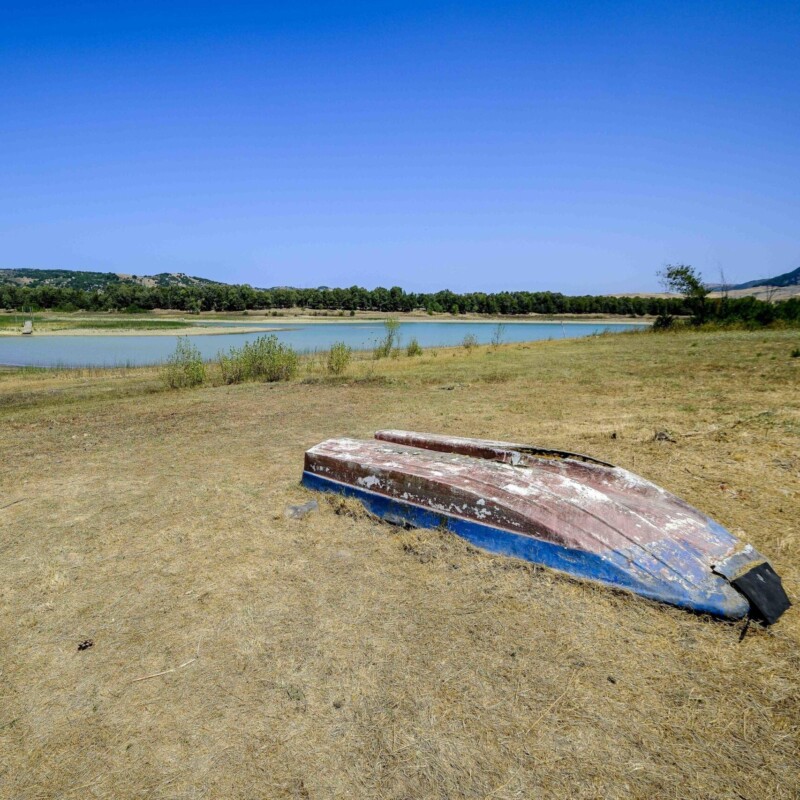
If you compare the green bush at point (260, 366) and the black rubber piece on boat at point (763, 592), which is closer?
the black rubber piece on boat at point (763, 592)

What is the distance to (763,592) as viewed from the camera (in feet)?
8.20

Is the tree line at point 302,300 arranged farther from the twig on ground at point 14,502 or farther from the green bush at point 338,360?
the twig on ground at point 14,502

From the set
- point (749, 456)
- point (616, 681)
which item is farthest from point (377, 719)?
point (749, 456)

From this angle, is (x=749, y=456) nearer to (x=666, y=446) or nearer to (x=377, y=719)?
(x=666, y=446)

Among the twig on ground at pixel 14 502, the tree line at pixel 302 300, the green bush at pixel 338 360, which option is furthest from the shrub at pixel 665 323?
the tree line at pixel 302 300

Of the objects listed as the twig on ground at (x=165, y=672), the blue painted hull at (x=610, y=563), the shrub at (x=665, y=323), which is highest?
the shrub at (x=665, y=323)

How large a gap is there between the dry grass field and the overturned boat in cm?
11

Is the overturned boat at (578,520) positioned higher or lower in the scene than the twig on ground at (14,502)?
higher

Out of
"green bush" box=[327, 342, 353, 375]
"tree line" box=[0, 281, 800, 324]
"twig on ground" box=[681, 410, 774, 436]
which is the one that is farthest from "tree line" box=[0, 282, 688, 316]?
"twig on ground" box=[681, 410, 774, 436]

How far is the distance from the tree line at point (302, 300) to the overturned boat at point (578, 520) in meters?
62.7

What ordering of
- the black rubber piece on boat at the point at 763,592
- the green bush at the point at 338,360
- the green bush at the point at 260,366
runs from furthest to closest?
the green bush at the point at 338,360, the green bush at the point at 260,366, the black rubber piece on boat at the point at 763,592

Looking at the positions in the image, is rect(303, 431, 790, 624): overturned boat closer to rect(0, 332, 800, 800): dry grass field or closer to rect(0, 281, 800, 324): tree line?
rect(0, 332, 800, 800): dry grass field

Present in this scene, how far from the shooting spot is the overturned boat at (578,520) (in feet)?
8.38

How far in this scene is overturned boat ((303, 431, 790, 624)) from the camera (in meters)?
2.55
